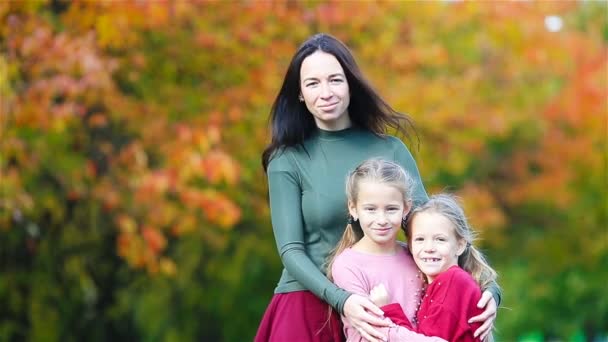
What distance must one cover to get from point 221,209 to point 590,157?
782 cm

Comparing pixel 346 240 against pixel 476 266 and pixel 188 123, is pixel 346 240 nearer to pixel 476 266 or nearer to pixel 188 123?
pixel 476 266

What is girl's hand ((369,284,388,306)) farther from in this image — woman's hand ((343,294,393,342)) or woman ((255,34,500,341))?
woman ((255,34,500,341))

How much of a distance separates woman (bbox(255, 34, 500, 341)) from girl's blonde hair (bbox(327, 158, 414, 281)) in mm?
62

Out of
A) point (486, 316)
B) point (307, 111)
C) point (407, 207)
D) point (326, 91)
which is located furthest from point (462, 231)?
point (307, 111)

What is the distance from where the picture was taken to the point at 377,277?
403 centimetres

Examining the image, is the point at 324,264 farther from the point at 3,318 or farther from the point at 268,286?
the point at 268,286

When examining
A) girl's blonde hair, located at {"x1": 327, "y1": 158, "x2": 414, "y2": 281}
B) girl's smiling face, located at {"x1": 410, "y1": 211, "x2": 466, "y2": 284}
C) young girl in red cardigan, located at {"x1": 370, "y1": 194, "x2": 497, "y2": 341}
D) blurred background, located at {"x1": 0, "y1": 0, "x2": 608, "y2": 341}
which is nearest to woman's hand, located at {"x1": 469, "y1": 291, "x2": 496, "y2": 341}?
young girl in red cardigan, located at {"x1": 370, "y1": 194, "x2": 497, "y2": 341}

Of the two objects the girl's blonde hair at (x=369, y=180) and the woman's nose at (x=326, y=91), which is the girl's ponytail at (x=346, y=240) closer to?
the girl's blonde hair at (x=369, y=180)

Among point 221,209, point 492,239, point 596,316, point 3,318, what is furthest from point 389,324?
point 596,316

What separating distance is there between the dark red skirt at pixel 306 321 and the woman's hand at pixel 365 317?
0.25m

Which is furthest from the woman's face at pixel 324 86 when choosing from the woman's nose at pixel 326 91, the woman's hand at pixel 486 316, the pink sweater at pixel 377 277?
the woman's hand at pixel 486 316

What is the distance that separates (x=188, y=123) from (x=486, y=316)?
8.03 meters

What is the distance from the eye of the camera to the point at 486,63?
50.5 ft

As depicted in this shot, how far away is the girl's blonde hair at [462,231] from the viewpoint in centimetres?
401
